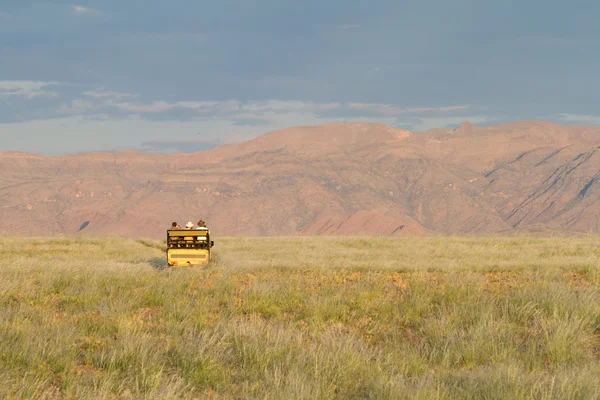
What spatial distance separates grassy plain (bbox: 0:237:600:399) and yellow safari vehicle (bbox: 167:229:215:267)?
80.8 inches

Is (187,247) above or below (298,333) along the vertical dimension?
above

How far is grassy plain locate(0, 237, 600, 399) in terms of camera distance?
7.71 metres

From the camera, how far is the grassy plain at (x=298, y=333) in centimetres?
771

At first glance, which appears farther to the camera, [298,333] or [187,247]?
[187,247]

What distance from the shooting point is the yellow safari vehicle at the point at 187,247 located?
19.0 meters

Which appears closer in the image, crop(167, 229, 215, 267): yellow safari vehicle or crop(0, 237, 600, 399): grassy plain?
crop(0, 237, 600, 399): grassy plain

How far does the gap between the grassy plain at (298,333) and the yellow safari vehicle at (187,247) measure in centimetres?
205

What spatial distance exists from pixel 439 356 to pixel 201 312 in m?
4.20

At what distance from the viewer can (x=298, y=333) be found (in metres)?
10.1

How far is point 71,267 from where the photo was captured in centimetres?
1631

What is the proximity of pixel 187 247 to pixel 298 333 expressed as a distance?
31.7ft

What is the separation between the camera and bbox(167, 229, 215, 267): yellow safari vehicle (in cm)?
1897

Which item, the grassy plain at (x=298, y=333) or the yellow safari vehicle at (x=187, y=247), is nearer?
the grassy plain at (x=298, y=333)

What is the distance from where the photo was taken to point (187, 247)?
19.1m
